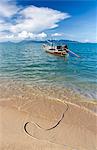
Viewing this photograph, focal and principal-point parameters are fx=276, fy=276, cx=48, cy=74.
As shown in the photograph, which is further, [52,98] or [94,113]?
[52,98]

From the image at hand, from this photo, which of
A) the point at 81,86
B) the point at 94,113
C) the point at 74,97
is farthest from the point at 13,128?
the point at 81,86

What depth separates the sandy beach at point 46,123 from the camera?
4113 mm

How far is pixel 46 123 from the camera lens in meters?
4.81

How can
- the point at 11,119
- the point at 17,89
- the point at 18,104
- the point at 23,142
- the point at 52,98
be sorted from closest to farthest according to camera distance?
the point at 23,142 < the point at 11,119 < the point at 18,104 < the point at 52,98 < the point at 17,89

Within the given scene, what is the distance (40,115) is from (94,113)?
3.46 ft

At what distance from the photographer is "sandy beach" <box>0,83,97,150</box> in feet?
13.5

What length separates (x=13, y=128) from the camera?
445 centimetres

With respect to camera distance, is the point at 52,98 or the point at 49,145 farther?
the point at 52,98

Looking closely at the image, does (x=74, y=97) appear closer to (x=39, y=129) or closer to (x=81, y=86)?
(x=81, y=86)

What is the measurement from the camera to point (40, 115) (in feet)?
16.7

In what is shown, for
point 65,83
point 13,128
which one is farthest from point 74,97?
point 13,128

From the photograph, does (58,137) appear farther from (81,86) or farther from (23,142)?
(81,86)

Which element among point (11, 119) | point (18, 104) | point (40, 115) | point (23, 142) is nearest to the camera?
point (23, 142)

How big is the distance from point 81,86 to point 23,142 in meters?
4.05
